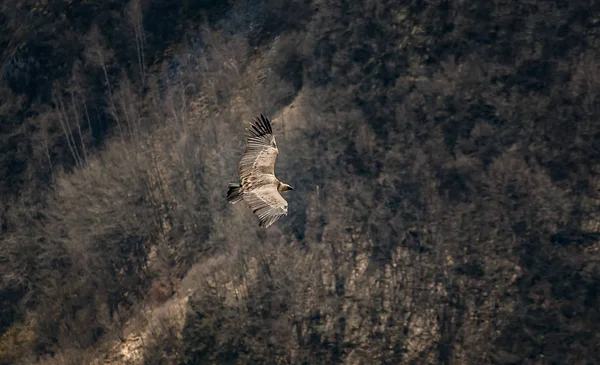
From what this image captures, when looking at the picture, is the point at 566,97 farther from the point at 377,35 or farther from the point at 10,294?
the point at 10,294

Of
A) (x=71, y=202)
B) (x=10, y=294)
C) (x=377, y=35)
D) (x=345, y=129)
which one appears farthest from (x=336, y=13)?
(x=10, y=294)

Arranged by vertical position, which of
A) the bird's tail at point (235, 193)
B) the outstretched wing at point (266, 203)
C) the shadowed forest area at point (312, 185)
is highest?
the bird's tail at point (235, 193)

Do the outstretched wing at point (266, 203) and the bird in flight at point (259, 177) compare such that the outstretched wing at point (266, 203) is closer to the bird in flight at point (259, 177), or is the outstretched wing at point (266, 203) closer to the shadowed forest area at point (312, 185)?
the bird in flight at point (259, 177)

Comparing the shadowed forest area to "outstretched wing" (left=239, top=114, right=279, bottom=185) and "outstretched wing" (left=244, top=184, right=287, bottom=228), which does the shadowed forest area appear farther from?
"outstretched wing" (left=244, top=184, right=287, bottom=228)

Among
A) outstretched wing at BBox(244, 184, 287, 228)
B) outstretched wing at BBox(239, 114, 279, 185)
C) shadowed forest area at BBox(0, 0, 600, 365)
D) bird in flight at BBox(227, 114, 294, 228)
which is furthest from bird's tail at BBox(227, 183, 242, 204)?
shadowed forest area at BBox(0, 0, 600, 365)

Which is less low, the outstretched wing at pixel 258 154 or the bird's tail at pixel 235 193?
the outstretched wing at pixel 258 154

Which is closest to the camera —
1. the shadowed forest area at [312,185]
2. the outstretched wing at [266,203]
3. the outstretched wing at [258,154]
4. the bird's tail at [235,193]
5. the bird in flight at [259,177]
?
the outstretched wing at [266,203]

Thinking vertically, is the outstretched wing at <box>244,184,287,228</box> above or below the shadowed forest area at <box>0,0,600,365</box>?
above

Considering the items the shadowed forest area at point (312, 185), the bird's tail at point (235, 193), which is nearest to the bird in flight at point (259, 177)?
the bird's tail at point (235, 193)
